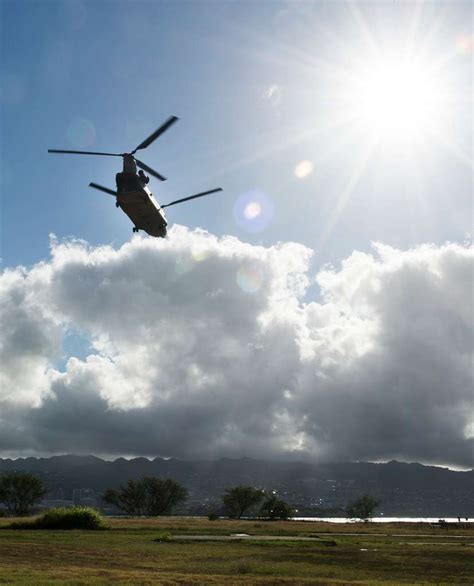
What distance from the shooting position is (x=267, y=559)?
124 feet

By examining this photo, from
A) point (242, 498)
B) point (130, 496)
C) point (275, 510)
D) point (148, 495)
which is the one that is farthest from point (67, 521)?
point (242, 498)

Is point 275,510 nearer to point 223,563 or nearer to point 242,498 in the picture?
point 242,498

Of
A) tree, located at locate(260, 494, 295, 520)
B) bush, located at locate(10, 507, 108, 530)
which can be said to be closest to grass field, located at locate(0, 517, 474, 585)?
bush, located at locate(10, 507, 108, 530)

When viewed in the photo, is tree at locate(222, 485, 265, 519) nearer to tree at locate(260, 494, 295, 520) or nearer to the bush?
tree at locate(260, 494, 295, 520)

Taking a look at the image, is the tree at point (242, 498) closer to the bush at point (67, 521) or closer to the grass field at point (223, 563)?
the bush at point (67, 521)

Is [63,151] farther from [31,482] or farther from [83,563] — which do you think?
[31,482]

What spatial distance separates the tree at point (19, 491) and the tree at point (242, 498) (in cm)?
5170

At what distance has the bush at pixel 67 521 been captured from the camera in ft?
234

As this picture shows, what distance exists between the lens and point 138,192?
42.2 m

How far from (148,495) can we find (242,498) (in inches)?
1068

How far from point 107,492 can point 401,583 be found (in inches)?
6124

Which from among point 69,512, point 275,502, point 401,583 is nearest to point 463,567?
point 401,583

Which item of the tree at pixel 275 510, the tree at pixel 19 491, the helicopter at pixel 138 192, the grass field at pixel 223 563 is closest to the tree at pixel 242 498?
the tree at pixel 275 510

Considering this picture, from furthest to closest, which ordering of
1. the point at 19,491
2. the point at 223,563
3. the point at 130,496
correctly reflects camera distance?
the point at 130,496 < the point at 19,491 < the point at 223,563
